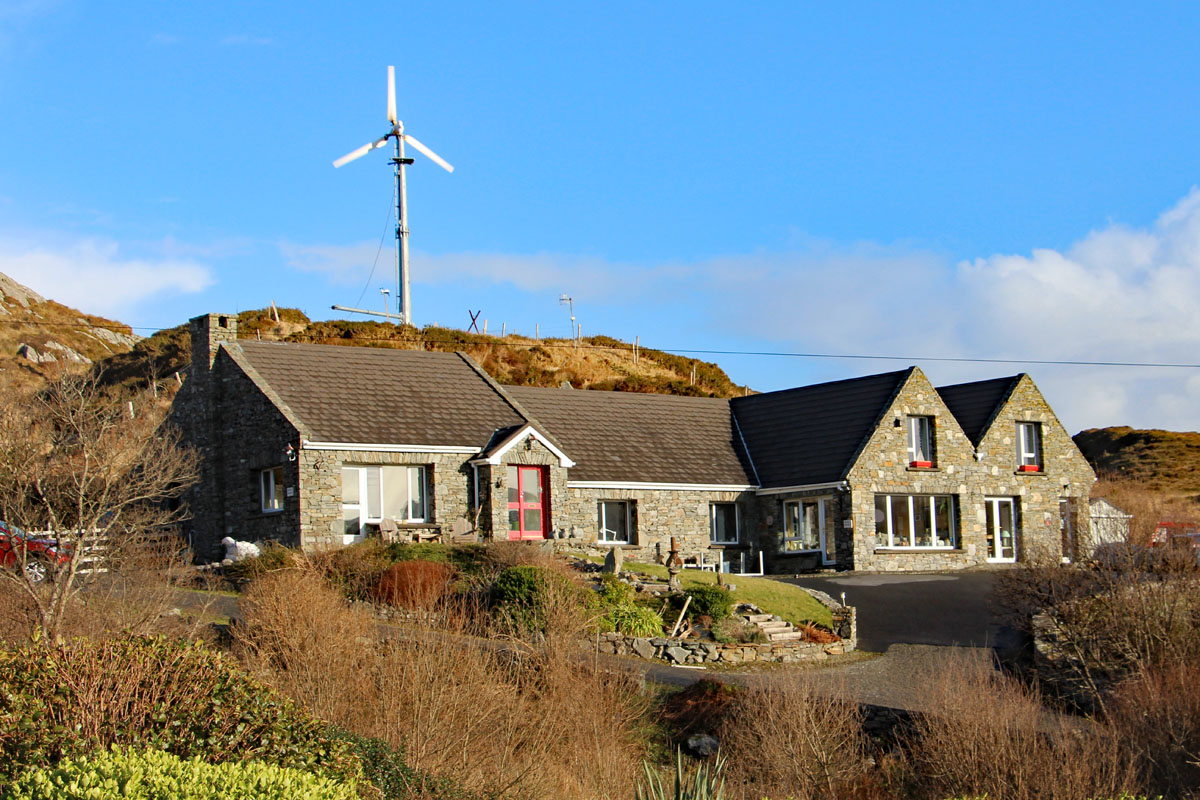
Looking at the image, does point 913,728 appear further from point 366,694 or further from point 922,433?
point 922,433

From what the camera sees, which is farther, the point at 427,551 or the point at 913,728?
the point at 427,551

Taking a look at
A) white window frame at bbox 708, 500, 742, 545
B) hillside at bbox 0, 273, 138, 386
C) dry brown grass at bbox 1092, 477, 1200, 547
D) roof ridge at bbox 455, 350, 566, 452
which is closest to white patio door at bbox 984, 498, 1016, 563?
dry brown grass at bbox 1092, 477, 1200, 547

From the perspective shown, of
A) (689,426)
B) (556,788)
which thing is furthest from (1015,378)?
(556,788)

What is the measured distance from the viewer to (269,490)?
3075 centimetres

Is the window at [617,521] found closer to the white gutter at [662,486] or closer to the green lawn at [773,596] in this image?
the white gutter at [662,486]

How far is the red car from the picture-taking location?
2001 centimetres

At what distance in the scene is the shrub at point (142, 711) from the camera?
9578 millimetres

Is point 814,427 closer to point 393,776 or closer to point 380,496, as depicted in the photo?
point 380,496

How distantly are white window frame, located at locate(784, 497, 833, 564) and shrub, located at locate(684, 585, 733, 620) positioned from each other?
11164mm

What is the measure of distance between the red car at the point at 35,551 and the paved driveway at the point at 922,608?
15505 mm

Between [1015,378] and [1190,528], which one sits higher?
[1015,378]

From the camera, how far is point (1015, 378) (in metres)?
39.1

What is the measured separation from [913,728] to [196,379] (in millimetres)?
23080

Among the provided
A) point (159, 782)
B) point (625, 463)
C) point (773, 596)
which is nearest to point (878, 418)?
point (625, 463)
